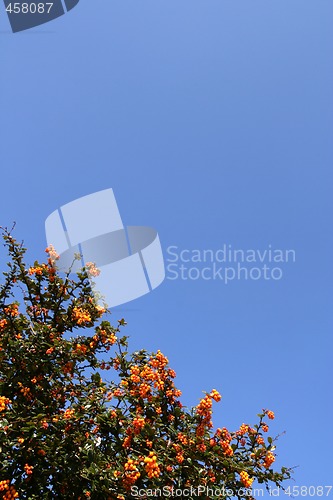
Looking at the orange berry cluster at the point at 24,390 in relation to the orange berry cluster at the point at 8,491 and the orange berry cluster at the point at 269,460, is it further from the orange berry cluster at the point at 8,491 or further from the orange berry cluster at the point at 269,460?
the orange berry cluster at the point at 269,460

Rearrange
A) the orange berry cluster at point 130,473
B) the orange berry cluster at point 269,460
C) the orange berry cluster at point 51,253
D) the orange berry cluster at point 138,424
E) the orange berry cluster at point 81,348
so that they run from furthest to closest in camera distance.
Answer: the orange berry cluster at point 51,253 < the orange berry cluster at point 81,348 < the orange berry cluster at point 269,460 < the orange berry cluster at point 138,424 < the orange berry cluster at point 130,473

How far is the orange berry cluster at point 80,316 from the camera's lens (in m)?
7.32

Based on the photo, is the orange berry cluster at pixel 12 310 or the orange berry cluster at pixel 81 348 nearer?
the orange berry cluster at pixel 81 348

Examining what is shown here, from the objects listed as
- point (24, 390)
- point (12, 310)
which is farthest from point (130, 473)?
point (12, 310)

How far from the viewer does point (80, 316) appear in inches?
289

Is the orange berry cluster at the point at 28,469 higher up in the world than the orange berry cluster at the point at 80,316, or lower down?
lower down

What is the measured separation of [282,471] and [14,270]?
5.66 m

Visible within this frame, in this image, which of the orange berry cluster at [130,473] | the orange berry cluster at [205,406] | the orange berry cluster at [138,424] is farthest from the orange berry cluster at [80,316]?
the orange berry cluster at [130,473]

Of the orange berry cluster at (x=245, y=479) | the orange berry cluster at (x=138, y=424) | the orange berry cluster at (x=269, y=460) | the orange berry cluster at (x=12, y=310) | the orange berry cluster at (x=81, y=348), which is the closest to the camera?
the orange berry cluster at (x=138, y=424)

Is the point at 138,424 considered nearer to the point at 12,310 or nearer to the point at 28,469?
the point at 28,469

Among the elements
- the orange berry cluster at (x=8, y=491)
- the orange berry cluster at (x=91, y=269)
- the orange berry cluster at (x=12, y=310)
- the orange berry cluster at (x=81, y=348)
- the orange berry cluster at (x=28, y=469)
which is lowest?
the orange berry cluster at (x=8, y=491)

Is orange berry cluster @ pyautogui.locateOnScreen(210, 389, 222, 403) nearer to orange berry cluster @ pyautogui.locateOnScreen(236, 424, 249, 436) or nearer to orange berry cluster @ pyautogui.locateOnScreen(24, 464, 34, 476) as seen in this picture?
orange berry cluster @ pyautogui.locateOnScreen(236, 424, 249, 436)

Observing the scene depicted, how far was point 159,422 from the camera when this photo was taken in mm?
6676

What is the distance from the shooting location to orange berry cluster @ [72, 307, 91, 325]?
732cm
